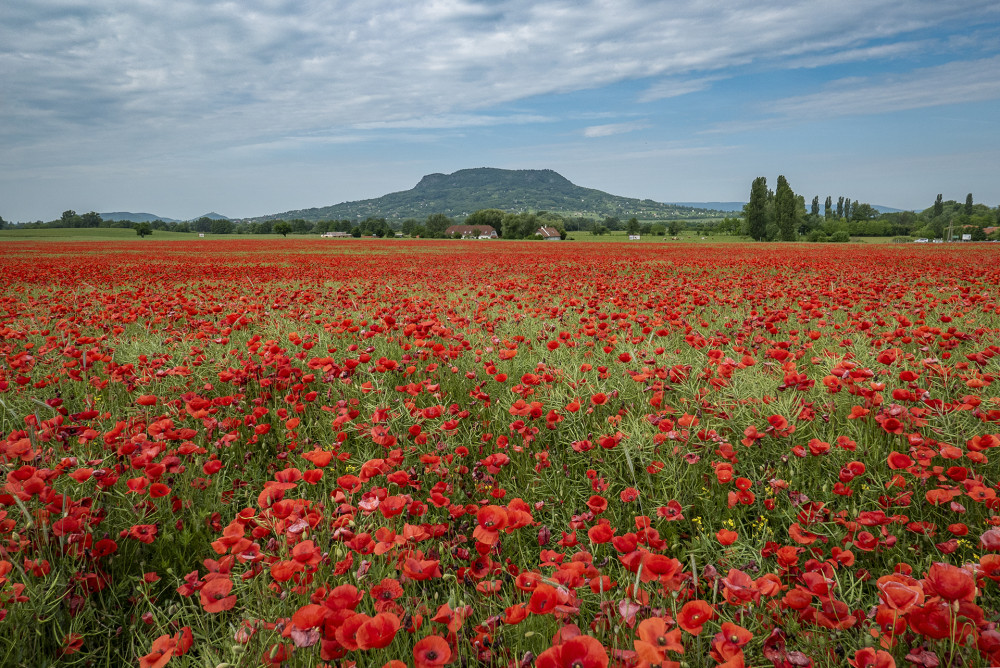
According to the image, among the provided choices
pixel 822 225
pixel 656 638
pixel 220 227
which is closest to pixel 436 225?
pixel 220 227

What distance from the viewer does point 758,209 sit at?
225 feet

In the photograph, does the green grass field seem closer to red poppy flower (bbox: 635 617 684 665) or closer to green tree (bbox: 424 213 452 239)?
green tree (bbox: 424 213 452 239)

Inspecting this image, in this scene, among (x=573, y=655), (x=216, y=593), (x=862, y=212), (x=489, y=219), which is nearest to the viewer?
(x=573, y=655)

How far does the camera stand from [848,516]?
7.09ft

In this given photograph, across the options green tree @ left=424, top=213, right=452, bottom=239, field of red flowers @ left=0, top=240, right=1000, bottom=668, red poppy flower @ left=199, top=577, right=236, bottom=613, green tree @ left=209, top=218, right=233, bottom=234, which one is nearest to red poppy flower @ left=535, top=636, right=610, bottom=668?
field of red flowers @ left=0, top=240, right=1000, bottom=668

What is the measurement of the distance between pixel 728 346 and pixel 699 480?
2670 millimetres

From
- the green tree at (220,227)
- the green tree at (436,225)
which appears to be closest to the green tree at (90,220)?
the green tree at (220,227)

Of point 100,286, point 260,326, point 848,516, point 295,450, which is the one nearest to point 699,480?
point 848,516

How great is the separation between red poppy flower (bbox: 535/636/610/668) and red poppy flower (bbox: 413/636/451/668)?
0.82 feet

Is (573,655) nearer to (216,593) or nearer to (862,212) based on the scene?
(216,593)

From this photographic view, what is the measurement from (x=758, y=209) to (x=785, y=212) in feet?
12.0

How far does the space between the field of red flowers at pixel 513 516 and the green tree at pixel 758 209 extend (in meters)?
72.5

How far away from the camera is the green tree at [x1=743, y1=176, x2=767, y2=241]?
68.5 meters

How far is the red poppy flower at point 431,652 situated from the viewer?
1108 mm
